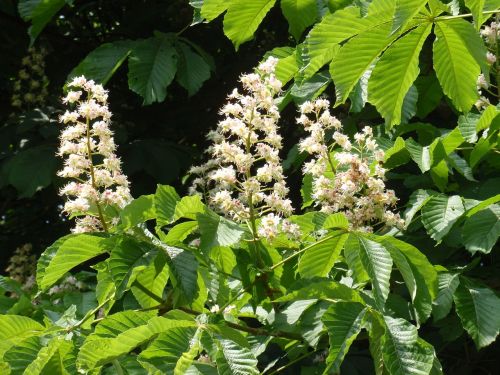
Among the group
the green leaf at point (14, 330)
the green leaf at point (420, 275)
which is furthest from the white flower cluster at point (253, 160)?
the green leaf at point (14, 330)

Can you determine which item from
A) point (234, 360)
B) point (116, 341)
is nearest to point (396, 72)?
point (234, 360)

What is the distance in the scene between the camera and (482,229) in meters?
2.13

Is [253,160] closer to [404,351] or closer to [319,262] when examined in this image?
[319,262]

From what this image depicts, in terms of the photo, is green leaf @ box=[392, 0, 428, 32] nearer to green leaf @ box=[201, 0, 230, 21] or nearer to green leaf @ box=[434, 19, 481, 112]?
green leaf @ box=[434, 19, 481, 112]

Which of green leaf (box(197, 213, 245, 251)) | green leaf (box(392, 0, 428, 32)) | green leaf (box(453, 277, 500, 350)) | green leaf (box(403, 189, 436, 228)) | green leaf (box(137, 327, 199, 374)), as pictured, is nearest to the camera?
green leaf (box(392, 0, 428, 32))

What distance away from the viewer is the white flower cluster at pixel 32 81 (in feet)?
14.3

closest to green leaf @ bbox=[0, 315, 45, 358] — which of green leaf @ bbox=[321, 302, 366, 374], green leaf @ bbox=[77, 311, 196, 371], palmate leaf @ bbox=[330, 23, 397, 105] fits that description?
green leaf @ bbox=[77, 311, 196, 371]

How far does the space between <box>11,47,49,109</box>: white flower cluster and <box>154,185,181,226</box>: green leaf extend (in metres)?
2.63

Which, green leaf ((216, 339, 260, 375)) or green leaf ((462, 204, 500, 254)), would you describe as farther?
green leaf ((462, 204, 500, 254))

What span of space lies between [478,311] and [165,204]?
33.2 inches

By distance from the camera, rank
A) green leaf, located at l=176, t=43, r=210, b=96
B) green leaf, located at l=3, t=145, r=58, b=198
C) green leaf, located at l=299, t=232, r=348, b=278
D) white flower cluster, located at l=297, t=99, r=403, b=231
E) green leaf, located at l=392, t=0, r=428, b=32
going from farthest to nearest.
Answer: green leaf, located at l=3, t=145, r=58, b=198 → green leaf, located at l=176, t=43, r=210, b=96 → white flower cluster, located at l=297, t=99, r=403, b=231 → green leaf, located at l=299, t=232, r=348, b=278 → green leaf, located at l=392, t=0, r=428, b=32

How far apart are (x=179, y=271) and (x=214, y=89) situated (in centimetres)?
260

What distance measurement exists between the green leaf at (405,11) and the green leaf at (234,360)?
0.65 meters

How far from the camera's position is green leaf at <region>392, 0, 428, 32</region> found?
4.53 ft
